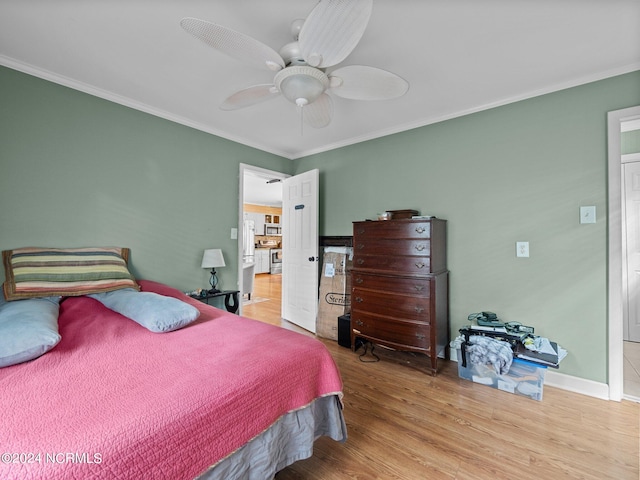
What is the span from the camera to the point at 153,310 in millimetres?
1664

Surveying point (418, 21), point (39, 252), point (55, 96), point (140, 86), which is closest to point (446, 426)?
point (418, 21)

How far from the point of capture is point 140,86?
2.38m

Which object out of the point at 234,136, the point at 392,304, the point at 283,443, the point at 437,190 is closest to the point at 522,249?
the point at 437,190

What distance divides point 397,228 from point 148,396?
7.55 feet

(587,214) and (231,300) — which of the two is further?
(231,300)

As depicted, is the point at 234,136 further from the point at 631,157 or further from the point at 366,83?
the point at 631,157

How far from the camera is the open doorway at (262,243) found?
499 cm

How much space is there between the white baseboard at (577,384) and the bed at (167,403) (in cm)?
203

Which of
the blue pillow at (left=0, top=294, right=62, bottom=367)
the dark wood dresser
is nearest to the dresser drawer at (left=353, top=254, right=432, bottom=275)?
the dark wood dresser

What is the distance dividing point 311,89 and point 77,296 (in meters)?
2.14

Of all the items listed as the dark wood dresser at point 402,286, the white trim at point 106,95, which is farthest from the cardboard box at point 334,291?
the white trim at point 106,95

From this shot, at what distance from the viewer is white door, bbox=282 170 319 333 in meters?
3.70

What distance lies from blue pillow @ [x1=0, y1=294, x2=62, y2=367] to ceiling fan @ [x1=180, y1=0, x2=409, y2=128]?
147 centimetres

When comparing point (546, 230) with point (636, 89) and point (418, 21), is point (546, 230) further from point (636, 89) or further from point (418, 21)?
point (418, 21)
